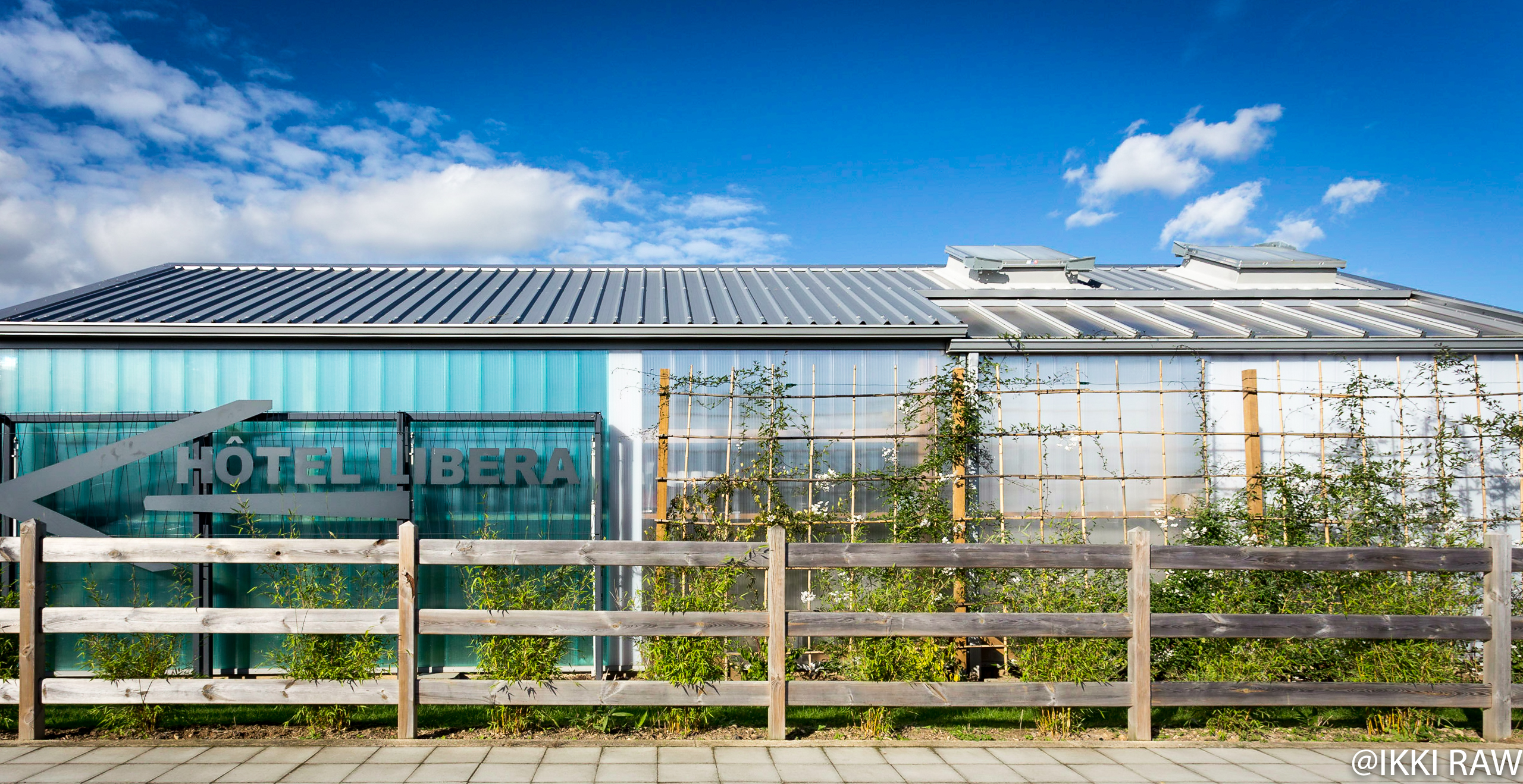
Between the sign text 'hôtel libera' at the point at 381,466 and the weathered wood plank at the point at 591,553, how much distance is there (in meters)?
1.87

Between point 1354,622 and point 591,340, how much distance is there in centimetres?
597

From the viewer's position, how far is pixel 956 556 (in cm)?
482

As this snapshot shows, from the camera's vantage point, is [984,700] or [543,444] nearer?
[984,700]

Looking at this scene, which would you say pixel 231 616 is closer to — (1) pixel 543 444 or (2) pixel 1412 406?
(1) pixel 543 444

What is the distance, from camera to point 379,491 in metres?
6.40

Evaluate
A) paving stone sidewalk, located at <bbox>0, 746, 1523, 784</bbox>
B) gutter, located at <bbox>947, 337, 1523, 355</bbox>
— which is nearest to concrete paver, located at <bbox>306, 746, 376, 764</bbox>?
paving stone sidewalk, located at <bbox>0, 746, 1523, 784</bbox>

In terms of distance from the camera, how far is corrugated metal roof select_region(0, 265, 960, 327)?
22.7ft

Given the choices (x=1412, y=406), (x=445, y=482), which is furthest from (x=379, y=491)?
(x=1412, y=406)

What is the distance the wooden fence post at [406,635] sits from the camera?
462 cm

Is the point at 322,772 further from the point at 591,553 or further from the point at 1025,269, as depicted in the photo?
the point at 1025,269

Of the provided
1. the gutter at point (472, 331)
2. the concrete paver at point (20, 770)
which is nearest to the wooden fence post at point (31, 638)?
the concrete paver at point (20, 770)

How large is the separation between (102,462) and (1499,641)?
10443 millimetres

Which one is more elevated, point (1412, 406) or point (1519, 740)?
point (1412, 406)

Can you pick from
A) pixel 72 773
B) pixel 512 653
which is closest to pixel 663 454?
pixel 512 653
